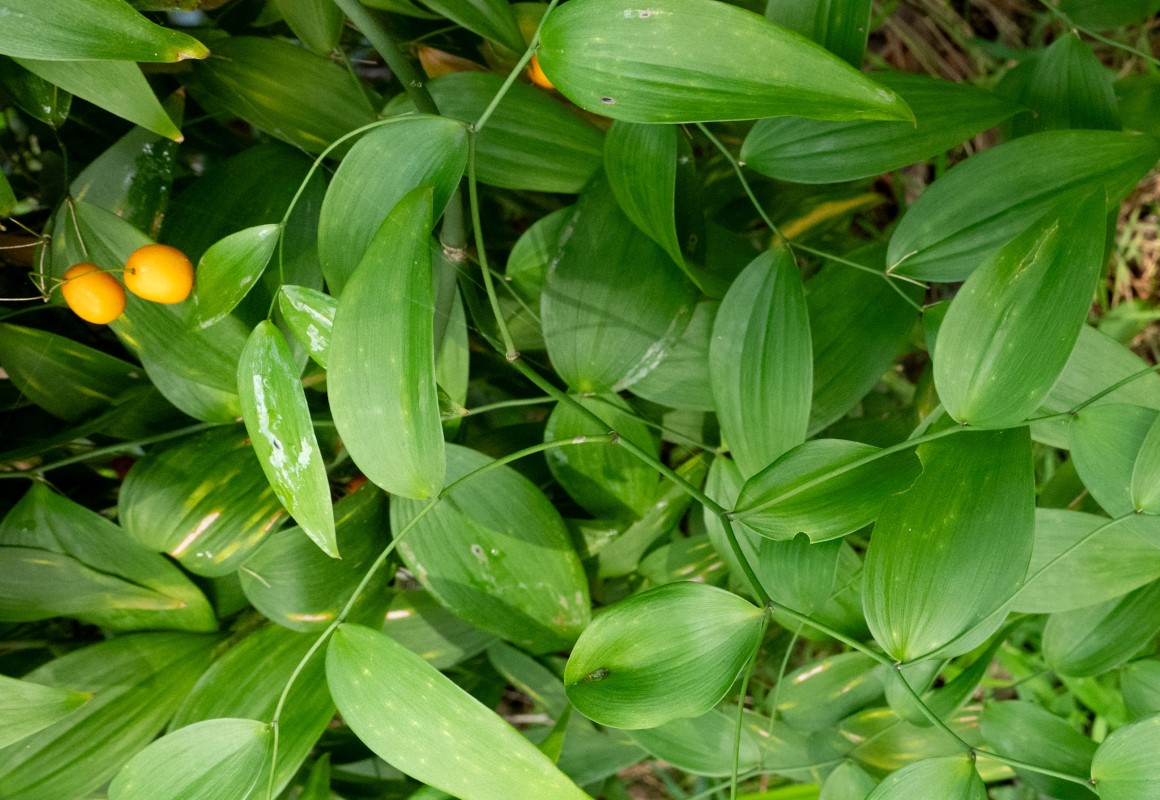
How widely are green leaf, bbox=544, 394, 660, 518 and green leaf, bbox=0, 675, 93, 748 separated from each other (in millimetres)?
436

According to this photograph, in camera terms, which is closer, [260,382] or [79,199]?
[260,382]

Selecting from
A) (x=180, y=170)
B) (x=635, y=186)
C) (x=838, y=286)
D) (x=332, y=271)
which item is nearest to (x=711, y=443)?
(x=838, y=286)

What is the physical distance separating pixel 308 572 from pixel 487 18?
54cm

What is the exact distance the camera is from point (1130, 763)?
1.96 ft

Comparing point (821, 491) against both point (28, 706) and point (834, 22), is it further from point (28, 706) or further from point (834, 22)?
point (28, 706)

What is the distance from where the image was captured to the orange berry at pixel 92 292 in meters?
0.66

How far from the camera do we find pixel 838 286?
78 cm

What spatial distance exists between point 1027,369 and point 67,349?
843 millimetres

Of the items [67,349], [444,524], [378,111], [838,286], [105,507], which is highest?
[378,111]

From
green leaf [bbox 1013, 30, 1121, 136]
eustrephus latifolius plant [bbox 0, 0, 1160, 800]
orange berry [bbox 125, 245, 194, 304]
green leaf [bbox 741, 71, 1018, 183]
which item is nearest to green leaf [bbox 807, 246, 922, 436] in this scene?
eustrephus latifolius plant [bbox 0, 0, 1160, 800]

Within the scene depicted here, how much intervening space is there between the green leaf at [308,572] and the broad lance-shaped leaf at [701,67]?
0.49 metres

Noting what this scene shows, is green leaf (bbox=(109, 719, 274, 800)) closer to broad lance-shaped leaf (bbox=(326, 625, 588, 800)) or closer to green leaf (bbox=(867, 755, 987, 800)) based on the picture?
broad lance-shaped leaf (bbox=(326, 625, 588, 800))

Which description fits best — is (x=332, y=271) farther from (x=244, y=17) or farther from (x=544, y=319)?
(x=244, y=17)

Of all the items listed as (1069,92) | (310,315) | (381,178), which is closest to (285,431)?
(310,315)
